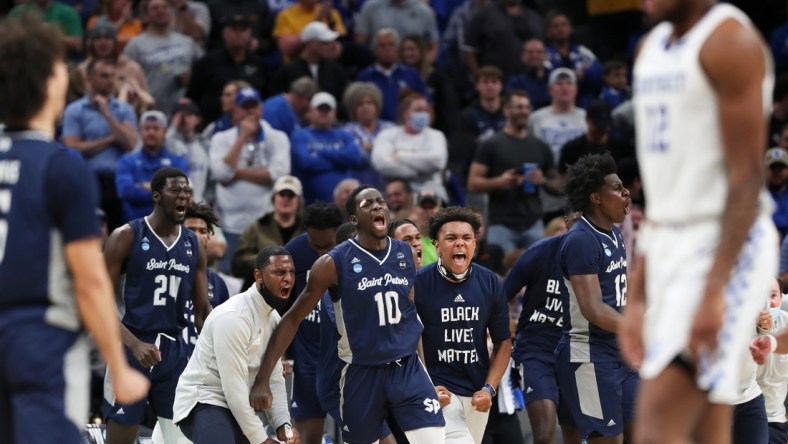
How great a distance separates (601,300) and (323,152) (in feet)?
16.5

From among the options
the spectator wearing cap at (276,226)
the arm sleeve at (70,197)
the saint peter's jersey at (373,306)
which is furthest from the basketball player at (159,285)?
the arm sleeve at (70,197)

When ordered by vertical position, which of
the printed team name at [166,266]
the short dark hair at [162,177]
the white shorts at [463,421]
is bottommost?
the white shorts at [463,421]

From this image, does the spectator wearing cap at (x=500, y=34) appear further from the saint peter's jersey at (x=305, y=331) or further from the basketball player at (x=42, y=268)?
the basketball player at (x=42, y=268)

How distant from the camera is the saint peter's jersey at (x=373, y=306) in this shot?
8508 mm

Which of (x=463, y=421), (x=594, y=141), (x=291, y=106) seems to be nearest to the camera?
(x=463, y=421)

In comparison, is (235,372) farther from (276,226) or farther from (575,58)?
(575,58)

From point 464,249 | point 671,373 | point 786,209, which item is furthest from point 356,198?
point 786,209

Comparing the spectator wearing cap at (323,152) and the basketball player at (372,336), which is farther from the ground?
the spectator wearing cap at (323,152)

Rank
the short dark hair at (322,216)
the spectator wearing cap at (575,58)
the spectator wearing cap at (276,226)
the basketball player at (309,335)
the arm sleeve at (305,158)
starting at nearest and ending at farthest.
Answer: the basketball player at (309,335) < the short dark hair at (322,216) < the spectator wearing cap at (276,226) < the arm sleeve at (305,158) < the spectator wearing cap at (575,58)

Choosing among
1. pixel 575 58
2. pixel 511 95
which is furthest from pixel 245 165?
pixel 575 58

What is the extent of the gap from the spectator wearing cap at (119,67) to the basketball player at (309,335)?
385cm

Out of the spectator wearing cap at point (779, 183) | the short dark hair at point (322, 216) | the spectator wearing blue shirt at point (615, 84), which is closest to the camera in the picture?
the short dark hair at point (322, 216)

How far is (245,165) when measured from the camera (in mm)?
12695

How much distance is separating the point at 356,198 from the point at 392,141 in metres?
4.41
